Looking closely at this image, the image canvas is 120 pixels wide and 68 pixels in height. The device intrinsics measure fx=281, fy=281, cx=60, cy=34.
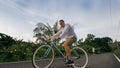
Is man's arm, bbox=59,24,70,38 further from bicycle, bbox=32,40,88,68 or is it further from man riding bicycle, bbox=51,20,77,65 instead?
bicycle, bbox=32,40,88,68

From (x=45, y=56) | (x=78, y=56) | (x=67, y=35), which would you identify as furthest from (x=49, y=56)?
(x=78, y=56)

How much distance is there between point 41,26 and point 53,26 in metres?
4.11

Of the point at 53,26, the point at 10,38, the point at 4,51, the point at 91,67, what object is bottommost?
the point at 91,67

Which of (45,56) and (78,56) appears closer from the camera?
(45,56)

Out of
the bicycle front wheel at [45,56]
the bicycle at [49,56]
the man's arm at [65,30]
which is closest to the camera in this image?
the bicycle at [49,56]

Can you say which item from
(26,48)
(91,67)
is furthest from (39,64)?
(26,48)

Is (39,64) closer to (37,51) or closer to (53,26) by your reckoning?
(37,51)

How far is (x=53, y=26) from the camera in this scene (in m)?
51.6

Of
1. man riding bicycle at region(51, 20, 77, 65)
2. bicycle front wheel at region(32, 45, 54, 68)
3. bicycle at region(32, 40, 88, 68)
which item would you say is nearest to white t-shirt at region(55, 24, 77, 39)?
man riding bicycle at region(51, 20, 77, 65)

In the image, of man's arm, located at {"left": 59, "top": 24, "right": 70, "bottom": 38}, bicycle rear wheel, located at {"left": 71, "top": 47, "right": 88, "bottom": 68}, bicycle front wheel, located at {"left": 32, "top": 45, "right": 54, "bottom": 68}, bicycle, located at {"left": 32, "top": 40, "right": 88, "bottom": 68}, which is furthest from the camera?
bicycle rear wheel, located at {"left": 71, "top": 47, "right": 88, "bottom": 68}

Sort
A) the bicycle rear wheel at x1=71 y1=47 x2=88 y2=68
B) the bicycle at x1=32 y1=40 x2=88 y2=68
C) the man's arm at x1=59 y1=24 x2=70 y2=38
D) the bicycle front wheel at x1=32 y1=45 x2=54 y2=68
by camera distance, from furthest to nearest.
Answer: the bicycle rear wheel at x1=71 y1=47 x2=88 y2=68 < the man's arm at x1=59 y1=24 x2=70 y2=38 < the bicycle front wheel at x1=32 y1=45 x2=54 y2=68 < the bicycle at x1=32 y1=40 x2=88 y2=68

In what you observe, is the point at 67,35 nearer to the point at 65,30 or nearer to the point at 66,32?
the point at 66,32

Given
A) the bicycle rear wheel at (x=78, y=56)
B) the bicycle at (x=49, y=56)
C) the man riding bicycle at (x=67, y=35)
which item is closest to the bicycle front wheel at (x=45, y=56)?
the bicycle at (x=49, y=56)

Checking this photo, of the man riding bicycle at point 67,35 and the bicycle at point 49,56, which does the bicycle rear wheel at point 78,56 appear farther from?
the man riding bicycle at point 67,35
